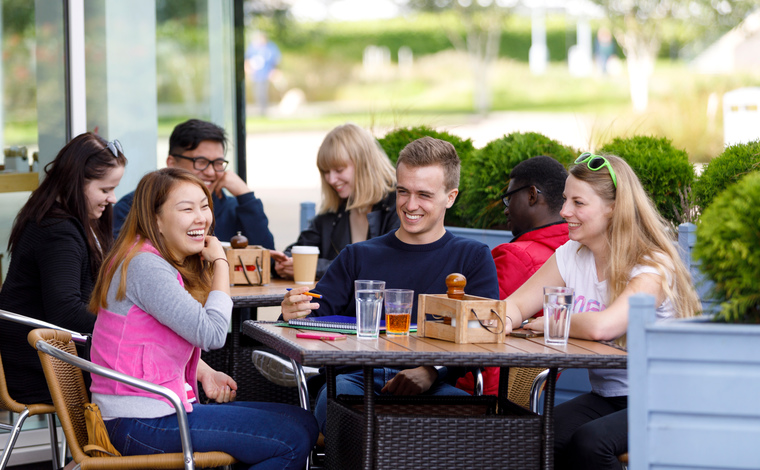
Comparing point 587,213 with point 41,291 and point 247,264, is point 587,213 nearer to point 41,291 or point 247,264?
point 247,264

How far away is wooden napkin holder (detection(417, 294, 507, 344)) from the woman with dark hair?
1.25m

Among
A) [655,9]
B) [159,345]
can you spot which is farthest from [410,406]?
[655,9]

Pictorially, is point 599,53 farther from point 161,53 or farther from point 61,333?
point 61,333

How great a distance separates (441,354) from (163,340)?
0.79 m

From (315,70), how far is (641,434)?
30.4 m

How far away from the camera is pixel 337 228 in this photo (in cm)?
408

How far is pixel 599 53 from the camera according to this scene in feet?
99.3

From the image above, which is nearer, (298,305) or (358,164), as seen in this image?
(298,305)

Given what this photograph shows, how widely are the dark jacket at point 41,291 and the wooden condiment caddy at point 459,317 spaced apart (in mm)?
1227

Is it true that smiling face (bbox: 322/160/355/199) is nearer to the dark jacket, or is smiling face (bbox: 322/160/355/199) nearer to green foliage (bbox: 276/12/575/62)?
the dark jacket

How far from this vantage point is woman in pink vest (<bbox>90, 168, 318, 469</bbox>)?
7.44 ft

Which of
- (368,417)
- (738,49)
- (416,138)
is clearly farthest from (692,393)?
(738,49)

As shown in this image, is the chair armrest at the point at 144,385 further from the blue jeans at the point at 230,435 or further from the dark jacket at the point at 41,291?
the dark jacket at the point at 41,291

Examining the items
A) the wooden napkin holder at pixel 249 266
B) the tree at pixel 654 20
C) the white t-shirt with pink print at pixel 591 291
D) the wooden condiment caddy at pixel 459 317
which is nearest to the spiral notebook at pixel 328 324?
the wooden condiment caddy at pixel 459 317
